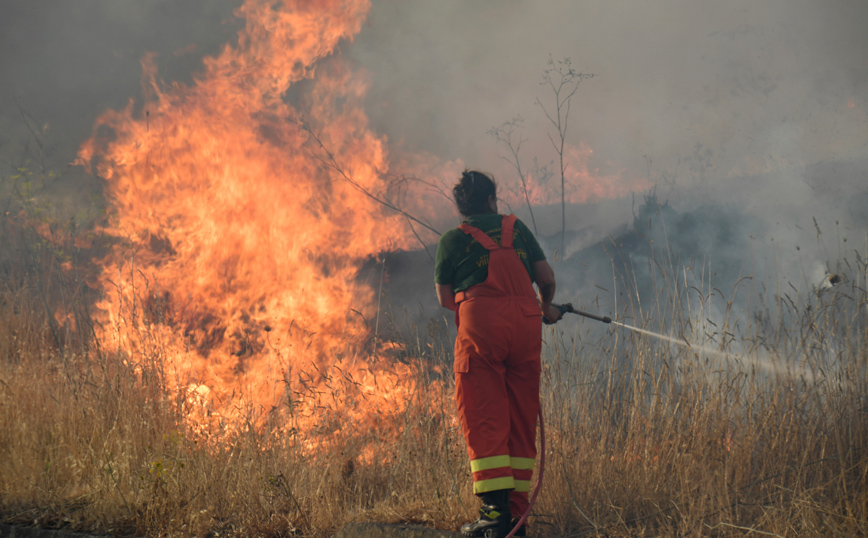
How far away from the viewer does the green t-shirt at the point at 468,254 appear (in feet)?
10.1

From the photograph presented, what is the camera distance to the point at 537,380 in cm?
311

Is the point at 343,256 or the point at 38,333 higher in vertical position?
the point at 343,256

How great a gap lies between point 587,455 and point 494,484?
1.16 meters

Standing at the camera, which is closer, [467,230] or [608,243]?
[467,230]

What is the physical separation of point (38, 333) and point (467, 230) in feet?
21.9

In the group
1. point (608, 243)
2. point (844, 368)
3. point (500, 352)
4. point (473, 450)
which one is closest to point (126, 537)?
point (473, 450)

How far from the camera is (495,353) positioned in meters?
2.92

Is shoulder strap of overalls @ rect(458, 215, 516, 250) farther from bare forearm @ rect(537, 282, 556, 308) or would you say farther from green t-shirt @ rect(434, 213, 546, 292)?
bare forearm @ rect(537, 282, 556, 308)

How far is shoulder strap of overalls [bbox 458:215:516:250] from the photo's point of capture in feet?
10.2

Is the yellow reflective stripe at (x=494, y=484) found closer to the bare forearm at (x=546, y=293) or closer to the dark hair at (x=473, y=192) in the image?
the bare forearm at (x=546, y=293)

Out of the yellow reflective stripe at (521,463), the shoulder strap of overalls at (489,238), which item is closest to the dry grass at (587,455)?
the yellow reflective stripe at (521,463)

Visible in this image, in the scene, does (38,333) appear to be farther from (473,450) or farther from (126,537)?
(473,450)

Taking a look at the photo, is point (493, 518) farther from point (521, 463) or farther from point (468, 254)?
point (468, 254)

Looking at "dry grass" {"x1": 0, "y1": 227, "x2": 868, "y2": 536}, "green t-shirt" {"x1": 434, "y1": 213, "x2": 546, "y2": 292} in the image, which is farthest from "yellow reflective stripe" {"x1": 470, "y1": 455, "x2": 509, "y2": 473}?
"green t-shirt" {"x1": 434, "y1": 213, "x2": 546, "y2": 292}
